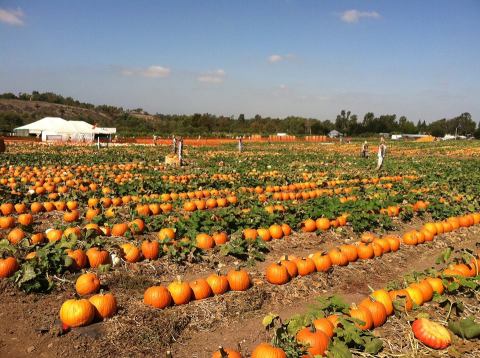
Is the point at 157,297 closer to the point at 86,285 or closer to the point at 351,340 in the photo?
the point at 86,285

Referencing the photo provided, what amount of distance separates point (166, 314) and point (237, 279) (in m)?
1.29

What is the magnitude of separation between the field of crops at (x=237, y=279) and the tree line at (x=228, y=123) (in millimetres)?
78587

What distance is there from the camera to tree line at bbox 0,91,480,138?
103188 mm

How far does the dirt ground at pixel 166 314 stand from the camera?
493 cm

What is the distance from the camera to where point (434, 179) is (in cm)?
1962

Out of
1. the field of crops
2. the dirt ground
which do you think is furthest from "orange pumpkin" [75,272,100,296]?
the dirt ground

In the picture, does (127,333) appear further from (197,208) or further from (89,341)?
(197,208)

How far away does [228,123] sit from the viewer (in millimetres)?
123688

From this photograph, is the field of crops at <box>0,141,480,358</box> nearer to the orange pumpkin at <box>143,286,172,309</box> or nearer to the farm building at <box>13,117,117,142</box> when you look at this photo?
the orange pumpkin at <box>143,286,172,309</box>

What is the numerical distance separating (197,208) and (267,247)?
3.79 metres

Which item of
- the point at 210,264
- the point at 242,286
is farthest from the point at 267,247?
the point at 242,286

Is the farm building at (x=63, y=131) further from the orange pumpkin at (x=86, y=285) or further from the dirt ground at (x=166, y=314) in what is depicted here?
the orange pumpkin at (x=86, y=285)

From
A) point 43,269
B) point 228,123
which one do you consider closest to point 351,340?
point 43,269

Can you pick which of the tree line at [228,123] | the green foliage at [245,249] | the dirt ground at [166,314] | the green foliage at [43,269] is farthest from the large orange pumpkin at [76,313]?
the tree line at [228,123]
